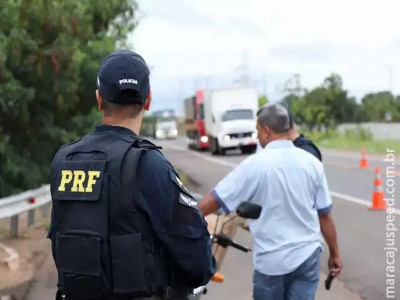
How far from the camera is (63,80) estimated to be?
45.6 feet

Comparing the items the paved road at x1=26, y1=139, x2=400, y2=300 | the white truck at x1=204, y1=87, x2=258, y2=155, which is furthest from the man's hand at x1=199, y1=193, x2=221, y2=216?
the white truck at x1=204, y1=87, x2=258, y2=155

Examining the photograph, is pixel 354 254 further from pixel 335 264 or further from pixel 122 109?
pixel 122 109

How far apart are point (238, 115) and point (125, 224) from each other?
3441 cm

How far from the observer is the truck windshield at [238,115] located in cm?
3641

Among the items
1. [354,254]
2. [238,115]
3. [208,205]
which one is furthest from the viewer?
[238,115]

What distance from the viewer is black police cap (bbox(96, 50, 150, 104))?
8.21 ft

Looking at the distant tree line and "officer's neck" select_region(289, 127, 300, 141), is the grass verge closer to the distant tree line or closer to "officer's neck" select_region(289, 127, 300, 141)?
the distant tree line

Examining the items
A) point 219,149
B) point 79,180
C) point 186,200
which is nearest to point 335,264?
point 186,200

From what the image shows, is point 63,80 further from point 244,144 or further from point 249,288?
point 244,144

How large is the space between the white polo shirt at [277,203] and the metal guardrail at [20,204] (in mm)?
5595

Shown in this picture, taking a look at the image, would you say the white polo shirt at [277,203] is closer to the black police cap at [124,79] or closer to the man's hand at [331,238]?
the man's hand at [331,238]

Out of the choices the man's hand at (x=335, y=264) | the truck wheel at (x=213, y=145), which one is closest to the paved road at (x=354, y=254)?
the man's hand at (x=335, y=264)

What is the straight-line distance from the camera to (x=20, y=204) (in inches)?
378

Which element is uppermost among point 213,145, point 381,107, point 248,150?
point 381,107
